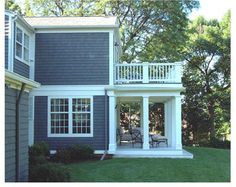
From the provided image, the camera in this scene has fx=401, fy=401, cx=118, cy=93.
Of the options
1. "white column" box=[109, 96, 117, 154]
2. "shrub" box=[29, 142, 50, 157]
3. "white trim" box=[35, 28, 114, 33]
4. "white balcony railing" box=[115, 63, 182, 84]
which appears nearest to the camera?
"shrub" box=[29, 142, 50, 157]

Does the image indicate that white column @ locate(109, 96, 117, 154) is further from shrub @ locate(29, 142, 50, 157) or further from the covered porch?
shrub @ locate(29, 142, 50, 157)

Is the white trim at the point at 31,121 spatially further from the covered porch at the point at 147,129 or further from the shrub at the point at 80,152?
the covered porch at the point at 147,129

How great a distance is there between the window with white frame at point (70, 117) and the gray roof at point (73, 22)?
2.70 meters

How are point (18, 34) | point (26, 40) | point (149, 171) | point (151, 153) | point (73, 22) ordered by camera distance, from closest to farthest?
point (149, 171), point (18, 34), point (151, 153), point (26, 40), point (73, 22)

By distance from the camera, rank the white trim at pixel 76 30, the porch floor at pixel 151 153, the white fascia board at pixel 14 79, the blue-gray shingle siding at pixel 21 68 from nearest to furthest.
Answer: the white fascia board at pixel 14 79 < the blue-gray shingle siding at pixel 21 68 < the porch floor at pixel 151 153 < the white trim at pixel 76 30

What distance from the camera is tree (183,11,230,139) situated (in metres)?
25.8

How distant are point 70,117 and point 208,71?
14.7 metres

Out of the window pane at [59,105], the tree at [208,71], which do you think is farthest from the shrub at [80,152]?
the tree at [208,71]

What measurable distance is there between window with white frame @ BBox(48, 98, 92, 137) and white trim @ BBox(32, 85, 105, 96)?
22 centimetres

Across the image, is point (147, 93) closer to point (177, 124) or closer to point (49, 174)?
point (177, 124)

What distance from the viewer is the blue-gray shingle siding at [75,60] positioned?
48.4 ft

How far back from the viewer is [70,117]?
14.7 m

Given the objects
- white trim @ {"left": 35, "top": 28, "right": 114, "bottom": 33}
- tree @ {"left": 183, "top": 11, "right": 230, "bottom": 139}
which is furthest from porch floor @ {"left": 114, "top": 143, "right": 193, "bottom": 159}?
tree @ {"left": 183, "top": 11, "right": 230, "bottom": 139}

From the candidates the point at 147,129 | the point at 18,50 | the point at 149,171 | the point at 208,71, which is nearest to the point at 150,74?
the point at 147,129
